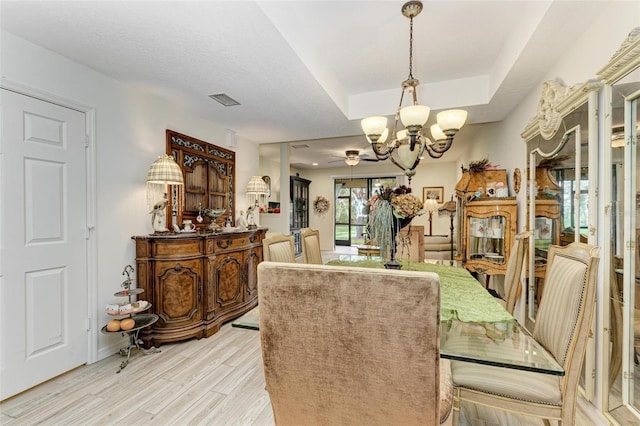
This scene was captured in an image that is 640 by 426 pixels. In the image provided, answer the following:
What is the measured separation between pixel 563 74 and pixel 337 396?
2689 mm

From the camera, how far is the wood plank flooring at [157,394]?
1783 mm

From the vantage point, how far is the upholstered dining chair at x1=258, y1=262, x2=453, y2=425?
857mm

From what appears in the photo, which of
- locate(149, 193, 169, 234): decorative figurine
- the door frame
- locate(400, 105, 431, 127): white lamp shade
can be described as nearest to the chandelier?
locate(400, 105, 431, 127): white lamp shade

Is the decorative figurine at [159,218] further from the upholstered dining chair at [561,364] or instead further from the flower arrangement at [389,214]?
the upholstered dining chair at [561,364]

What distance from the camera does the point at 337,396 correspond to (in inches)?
38.6

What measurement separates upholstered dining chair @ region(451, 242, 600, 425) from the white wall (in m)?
2.86

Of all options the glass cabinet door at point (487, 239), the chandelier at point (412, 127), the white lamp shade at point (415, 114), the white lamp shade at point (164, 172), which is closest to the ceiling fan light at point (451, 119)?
the chandelier at point (412, 127)

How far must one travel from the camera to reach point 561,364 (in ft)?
4.09

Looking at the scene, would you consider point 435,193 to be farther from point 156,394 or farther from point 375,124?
point 156,394

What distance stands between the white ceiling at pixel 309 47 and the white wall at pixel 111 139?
138 millimetres

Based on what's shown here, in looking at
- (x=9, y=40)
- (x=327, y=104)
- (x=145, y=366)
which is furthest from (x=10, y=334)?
(x=327, y=104)

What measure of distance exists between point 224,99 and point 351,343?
2.84m

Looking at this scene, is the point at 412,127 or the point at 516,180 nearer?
the point at 412,127

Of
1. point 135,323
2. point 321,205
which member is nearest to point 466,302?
point 135,323
